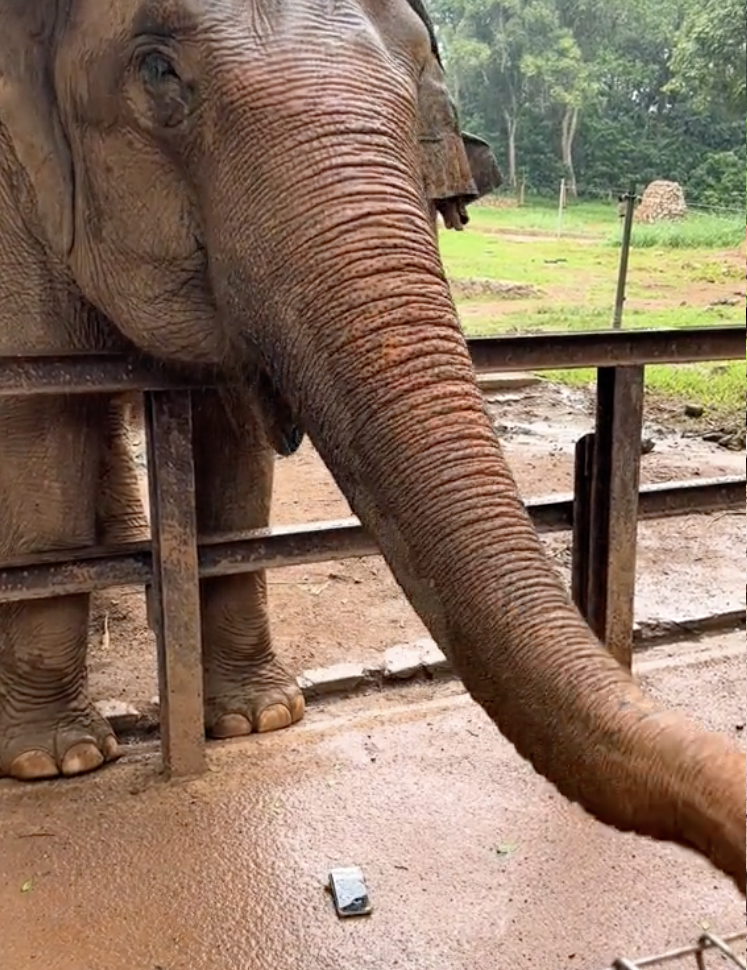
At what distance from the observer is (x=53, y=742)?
283 centimetres

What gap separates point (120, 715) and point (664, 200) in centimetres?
1679

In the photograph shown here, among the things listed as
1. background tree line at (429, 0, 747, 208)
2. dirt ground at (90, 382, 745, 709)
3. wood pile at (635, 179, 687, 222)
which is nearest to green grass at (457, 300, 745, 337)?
background tree line at (429, 0, 747, 208)

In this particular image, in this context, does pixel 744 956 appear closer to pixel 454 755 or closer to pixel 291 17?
pixel 454 755

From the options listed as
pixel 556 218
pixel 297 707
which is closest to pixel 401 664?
pixel 297 707

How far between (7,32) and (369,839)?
1828mm

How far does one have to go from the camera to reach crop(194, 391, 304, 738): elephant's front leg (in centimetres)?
307

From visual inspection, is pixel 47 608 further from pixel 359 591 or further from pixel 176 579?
pixel 359 591

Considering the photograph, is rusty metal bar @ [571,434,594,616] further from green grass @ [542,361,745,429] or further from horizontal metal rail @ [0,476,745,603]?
green grass @ [542,361,745,429]

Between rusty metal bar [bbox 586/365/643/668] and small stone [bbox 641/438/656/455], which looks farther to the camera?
small stone [bbox 641/438/656/455]

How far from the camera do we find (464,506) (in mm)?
1672

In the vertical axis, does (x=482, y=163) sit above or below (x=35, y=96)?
below

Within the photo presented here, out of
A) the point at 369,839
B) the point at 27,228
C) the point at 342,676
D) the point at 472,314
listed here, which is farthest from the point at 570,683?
the point at 472,314

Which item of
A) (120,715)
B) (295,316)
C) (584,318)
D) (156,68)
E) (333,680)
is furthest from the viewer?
(584,318)

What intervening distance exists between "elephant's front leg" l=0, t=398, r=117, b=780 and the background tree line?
1541cm
